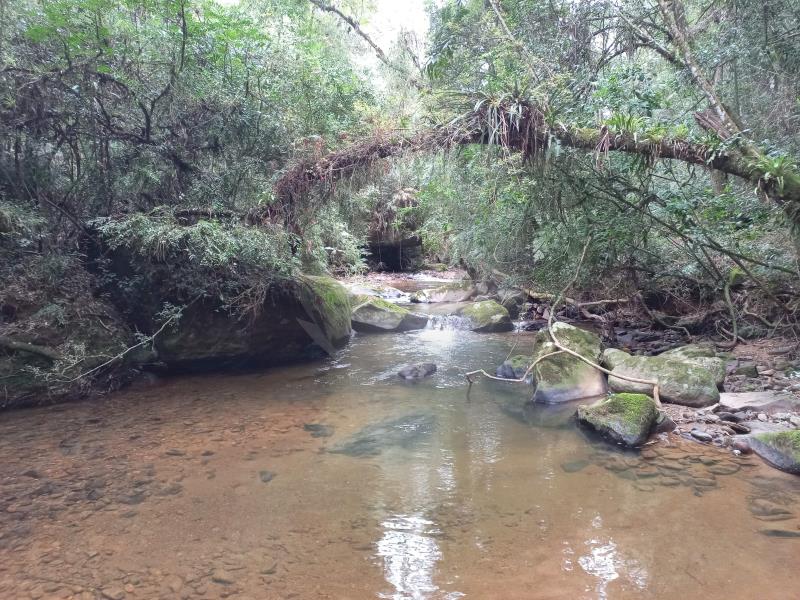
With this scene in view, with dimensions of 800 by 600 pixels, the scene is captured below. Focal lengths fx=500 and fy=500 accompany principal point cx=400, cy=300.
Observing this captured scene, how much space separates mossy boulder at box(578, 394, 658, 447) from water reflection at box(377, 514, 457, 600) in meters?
2.45

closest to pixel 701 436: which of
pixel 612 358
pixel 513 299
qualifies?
pixel 612 358

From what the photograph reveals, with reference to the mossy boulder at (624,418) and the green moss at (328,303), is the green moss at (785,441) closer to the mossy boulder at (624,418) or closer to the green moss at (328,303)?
the mossy boulder at (624,418)

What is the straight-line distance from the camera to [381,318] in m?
11.4

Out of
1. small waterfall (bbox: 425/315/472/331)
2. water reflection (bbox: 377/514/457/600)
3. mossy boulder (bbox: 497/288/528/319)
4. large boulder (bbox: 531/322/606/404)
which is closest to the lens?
water reflection (bbox: 377/514/457/600)

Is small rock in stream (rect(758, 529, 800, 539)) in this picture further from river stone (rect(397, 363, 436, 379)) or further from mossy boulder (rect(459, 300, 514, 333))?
mossy boulder (rect(459, 300, 514, 333))

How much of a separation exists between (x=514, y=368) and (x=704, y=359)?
2553 mm

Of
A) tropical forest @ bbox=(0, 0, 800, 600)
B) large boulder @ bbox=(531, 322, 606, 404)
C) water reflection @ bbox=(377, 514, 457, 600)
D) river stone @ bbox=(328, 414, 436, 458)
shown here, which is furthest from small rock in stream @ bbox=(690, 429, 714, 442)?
water reflection @ bbox=(377, 514, 457, 600)

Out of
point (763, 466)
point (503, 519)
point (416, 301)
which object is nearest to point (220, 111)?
point (503, 519)

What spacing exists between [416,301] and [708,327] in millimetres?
8209

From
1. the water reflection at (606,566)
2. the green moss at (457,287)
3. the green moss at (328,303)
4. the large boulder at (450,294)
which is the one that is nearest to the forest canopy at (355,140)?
the green moss at (328,303)

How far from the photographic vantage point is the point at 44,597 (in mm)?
2928

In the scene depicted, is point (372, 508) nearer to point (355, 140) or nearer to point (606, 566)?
point (606, 566)

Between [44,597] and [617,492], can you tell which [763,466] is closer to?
[617,492]

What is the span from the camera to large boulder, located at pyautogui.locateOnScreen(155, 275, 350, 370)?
7590 millimetres
